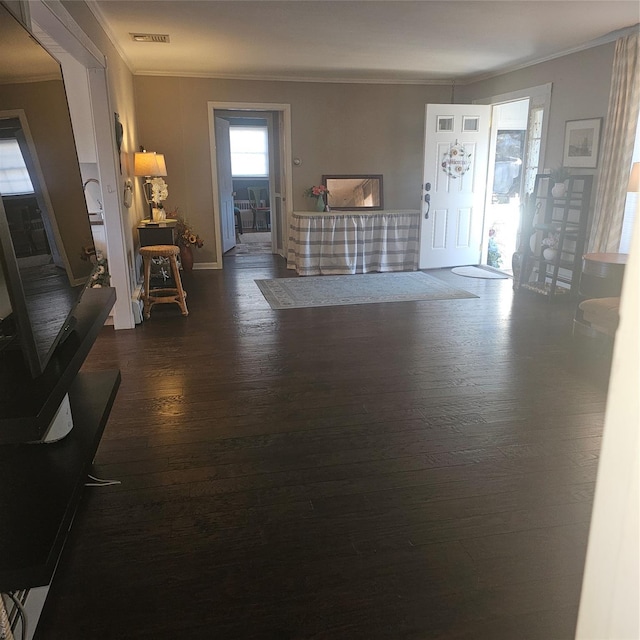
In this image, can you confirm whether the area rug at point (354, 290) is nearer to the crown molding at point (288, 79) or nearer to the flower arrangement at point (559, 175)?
the flower arrangement at point (559, 175)

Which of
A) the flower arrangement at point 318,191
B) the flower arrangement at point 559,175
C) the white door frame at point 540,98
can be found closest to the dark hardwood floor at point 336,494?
the flower arrangement at point 559,175

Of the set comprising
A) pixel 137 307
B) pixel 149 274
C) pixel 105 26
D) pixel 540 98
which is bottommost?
pixel 137 307

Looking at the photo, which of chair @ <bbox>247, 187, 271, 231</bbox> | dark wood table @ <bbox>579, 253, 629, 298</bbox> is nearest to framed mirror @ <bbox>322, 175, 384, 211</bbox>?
dark wood table @ <bbox>579, 253, 629, 298</bbox>

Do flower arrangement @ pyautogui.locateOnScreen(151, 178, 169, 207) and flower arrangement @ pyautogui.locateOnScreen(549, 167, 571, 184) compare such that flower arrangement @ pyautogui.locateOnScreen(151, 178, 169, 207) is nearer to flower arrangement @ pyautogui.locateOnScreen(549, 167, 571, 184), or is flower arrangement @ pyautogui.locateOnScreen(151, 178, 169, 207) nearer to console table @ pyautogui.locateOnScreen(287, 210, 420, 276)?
console table @ pyautogui.locateOnScreen(287, 210, 420, 276)

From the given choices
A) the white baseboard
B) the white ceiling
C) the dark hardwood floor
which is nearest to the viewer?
the dark hardwood floor

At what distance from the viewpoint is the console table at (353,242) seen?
265 inches

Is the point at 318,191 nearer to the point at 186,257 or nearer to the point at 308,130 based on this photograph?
the point at 308,130

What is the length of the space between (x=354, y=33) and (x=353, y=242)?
2.63m

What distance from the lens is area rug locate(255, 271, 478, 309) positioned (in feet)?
17.9

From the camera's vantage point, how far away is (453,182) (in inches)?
274

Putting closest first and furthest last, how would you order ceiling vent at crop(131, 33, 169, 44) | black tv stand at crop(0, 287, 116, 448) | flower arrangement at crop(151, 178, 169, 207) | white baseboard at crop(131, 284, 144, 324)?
black tv stand at crop(0, 287, 116, 448) → white baseboard at crop(131, 284, 144, 324) → ceiling vent at crop(131, 33, 169, 44) → flower arrangement at crop(151, 178, 169, 207)

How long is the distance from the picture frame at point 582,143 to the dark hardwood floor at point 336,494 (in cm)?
234

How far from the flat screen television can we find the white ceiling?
2592mm

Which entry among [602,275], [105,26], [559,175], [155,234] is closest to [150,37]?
[105,26]
